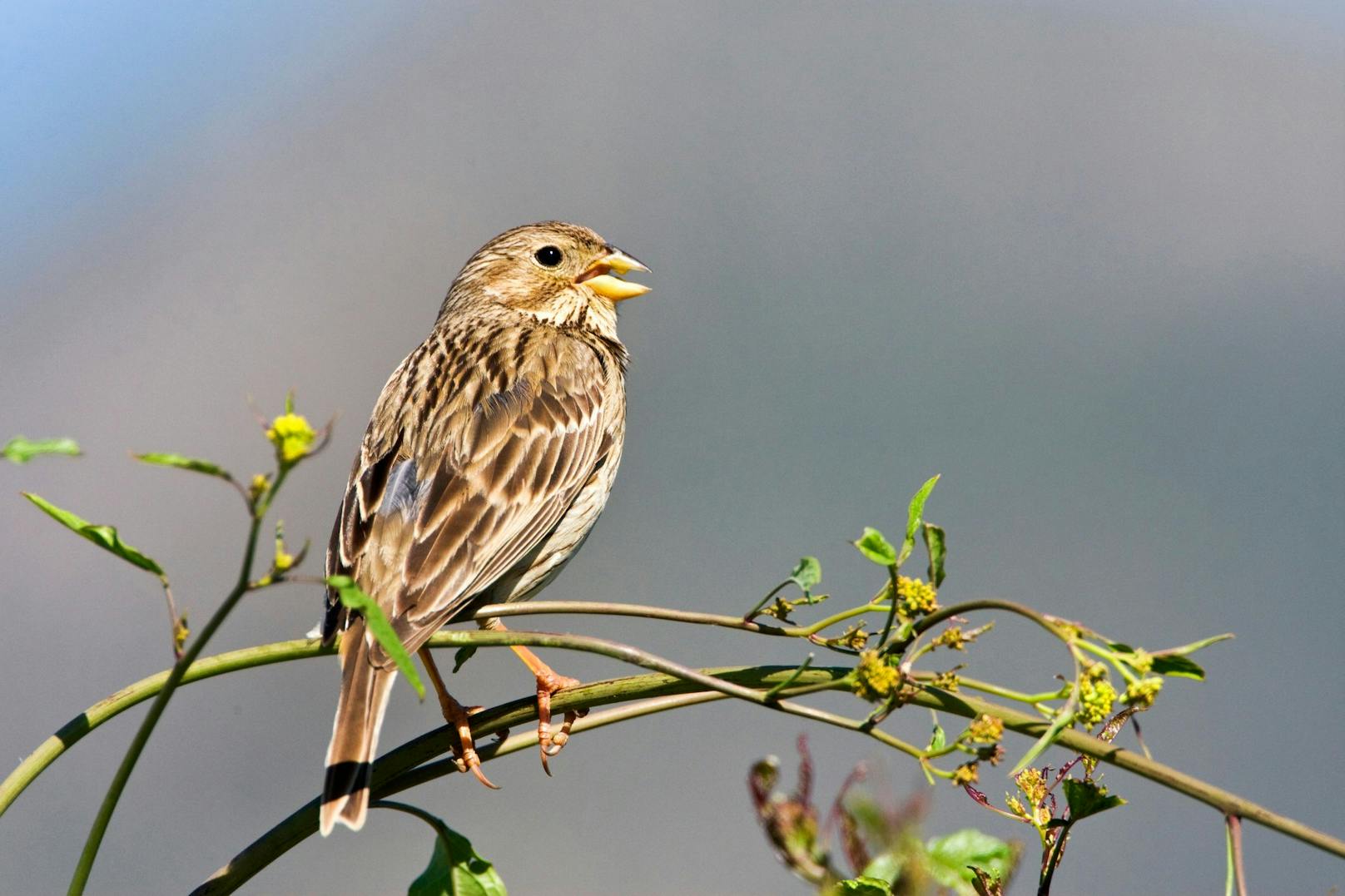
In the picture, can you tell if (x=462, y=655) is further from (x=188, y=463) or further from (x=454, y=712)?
(x=188, y=463)

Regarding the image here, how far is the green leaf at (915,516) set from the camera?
1635 millimetres

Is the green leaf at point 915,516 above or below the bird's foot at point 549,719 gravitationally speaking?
above

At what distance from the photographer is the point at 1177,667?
60.5 inches

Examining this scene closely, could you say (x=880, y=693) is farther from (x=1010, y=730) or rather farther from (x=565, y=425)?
(x=565, y=425)

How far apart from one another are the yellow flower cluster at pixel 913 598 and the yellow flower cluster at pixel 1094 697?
18cm

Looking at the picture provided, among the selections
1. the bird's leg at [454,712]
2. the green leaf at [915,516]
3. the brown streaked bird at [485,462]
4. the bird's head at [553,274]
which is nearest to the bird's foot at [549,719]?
the brown streaked bird at [485,462]

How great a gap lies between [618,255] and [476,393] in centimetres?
156

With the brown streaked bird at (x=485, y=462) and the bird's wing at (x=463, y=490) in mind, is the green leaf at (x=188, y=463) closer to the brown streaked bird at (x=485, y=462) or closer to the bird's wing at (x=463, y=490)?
the brown streaked bird at (x=485, y=462)

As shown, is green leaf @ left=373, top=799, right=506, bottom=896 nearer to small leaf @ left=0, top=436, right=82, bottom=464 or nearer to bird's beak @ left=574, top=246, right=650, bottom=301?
small leaf @ left=0, top=436, right=82, bottom=464

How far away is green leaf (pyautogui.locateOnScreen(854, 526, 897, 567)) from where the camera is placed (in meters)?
1.56

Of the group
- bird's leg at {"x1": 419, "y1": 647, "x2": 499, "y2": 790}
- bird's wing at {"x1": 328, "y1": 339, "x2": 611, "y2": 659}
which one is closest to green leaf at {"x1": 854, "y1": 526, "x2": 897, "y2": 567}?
bird's leg at {"x1": 419, "y1": 647, "x2": 499, "y2": 790}

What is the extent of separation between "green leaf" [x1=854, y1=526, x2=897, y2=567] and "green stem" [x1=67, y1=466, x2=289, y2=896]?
649mm

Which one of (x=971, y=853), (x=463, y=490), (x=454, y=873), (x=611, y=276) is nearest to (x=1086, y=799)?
(x=971, y=853)

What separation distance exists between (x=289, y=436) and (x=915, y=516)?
763mm
